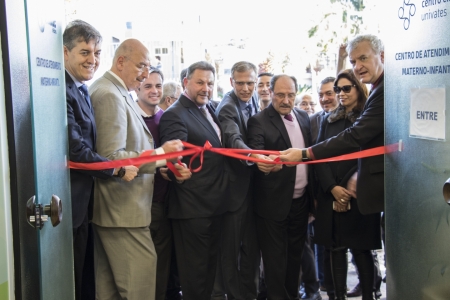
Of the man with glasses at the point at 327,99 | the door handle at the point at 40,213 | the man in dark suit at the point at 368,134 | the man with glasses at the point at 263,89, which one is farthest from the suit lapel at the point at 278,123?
the door handle at the point at 40,213

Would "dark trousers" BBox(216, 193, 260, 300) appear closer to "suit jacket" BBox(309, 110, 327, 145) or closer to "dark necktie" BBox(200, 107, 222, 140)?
"dark necktie" BBox(200, 107, 222, 140)

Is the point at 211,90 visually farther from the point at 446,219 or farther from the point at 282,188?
the point at 446,219

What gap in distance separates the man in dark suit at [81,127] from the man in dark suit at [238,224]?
1.15 meters

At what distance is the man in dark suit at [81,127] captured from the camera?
335 centimetres

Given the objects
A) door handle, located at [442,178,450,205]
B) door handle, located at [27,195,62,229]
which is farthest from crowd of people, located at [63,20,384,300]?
door handle, located at [442,178,450,205]

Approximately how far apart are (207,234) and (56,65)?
2.02m

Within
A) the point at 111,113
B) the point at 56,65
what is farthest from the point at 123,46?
the point at 56,65

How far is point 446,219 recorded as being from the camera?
253 cm

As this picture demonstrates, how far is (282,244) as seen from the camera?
4578 mm

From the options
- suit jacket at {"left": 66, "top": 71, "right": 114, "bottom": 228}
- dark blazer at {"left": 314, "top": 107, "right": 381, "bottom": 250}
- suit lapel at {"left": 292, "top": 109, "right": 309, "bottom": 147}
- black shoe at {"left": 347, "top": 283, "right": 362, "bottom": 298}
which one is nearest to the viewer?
suit jacket at {"left": 66, "top": 71, "right": 114, "bottom": 228}

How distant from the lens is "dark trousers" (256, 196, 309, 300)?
4.57 metres

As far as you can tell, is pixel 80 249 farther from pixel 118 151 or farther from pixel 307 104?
pixel 307 104

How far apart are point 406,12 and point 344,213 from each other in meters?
1.84

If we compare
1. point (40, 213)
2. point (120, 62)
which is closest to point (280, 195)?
point (120, 62)
